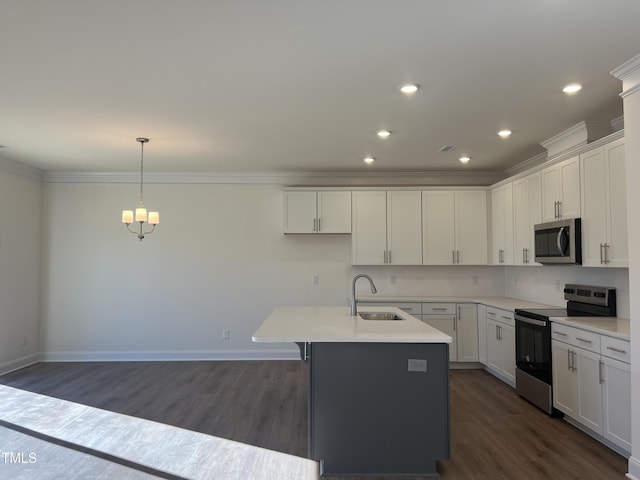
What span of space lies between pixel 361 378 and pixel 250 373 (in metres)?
2.87

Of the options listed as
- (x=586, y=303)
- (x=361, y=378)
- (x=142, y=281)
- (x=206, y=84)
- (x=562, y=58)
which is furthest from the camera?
(x=142, y=281)

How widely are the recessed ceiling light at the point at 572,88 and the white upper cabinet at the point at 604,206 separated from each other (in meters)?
0.53

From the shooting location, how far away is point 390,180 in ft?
21.0

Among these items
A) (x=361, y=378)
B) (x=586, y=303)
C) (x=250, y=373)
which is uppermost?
(x=586, y=303)

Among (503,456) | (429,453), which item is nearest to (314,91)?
(429,453)

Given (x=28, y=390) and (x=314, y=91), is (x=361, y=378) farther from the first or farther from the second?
(x=28, y=390)

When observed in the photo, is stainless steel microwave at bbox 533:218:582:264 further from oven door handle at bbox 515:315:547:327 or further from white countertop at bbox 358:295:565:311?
white countertop at bbox 358:295:565:311

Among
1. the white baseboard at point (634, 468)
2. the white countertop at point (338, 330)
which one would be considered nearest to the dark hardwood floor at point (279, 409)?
the white baseboard at point (634, 468)

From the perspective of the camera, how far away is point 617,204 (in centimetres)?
342

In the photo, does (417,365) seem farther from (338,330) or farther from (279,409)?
(279,409)

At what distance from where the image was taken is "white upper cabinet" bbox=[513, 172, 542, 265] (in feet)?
15.3

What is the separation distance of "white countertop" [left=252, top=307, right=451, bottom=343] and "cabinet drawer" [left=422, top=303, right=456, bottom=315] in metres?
1.79

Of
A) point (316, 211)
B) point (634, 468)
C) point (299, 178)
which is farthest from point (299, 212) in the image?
point (634, 468)

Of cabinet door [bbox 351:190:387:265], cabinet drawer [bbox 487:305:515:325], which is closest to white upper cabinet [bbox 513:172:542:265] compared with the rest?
cabinet drawer [bbox 487:305:515:325]
